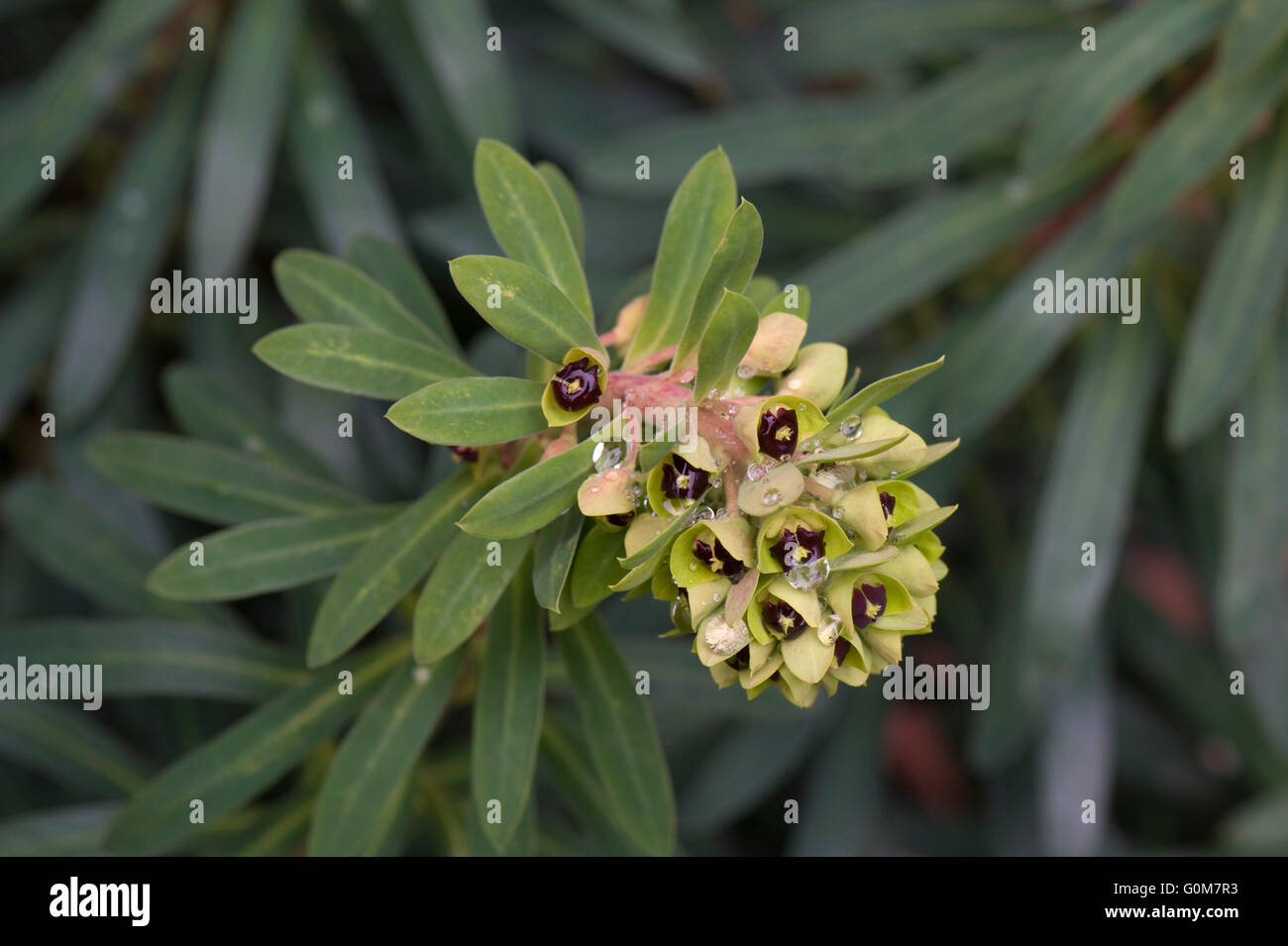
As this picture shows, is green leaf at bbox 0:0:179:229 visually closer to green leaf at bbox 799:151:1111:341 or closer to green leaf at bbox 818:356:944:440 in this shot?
green leaf at bbox 799:151:1111:341

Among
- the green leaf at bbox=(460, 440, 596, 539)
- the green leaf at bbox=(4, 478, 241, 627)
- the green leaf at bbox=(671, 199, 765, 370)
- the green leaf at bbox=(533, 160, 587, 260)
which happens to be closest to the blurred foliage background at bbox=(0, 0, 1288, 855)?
the green leaf at bbox=(4, 478, 241, 627)

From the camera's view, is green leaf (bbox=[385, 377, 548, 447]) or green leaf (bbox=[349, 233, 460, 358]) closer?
green leaf (bbox=[385, 377, 548, 447])

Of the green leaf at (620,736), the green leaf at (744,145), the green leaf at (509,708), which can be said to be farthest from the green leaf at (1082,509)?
the green leaf at (509,708)

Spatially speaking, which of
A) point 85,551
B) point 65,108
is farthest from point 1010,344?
point 65,108

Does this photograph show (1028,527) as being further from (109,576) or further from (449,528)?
(109,576)

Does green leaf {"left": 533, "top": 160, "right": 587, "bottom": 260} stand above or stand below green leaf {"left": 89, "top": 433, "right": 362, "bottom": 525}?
above

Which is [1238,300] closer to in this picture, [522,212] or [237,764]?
[522,212]

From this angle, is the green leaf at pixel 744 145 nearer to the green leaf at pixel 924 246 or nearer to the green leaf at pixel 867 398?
the green leaf at pixel 924 246
